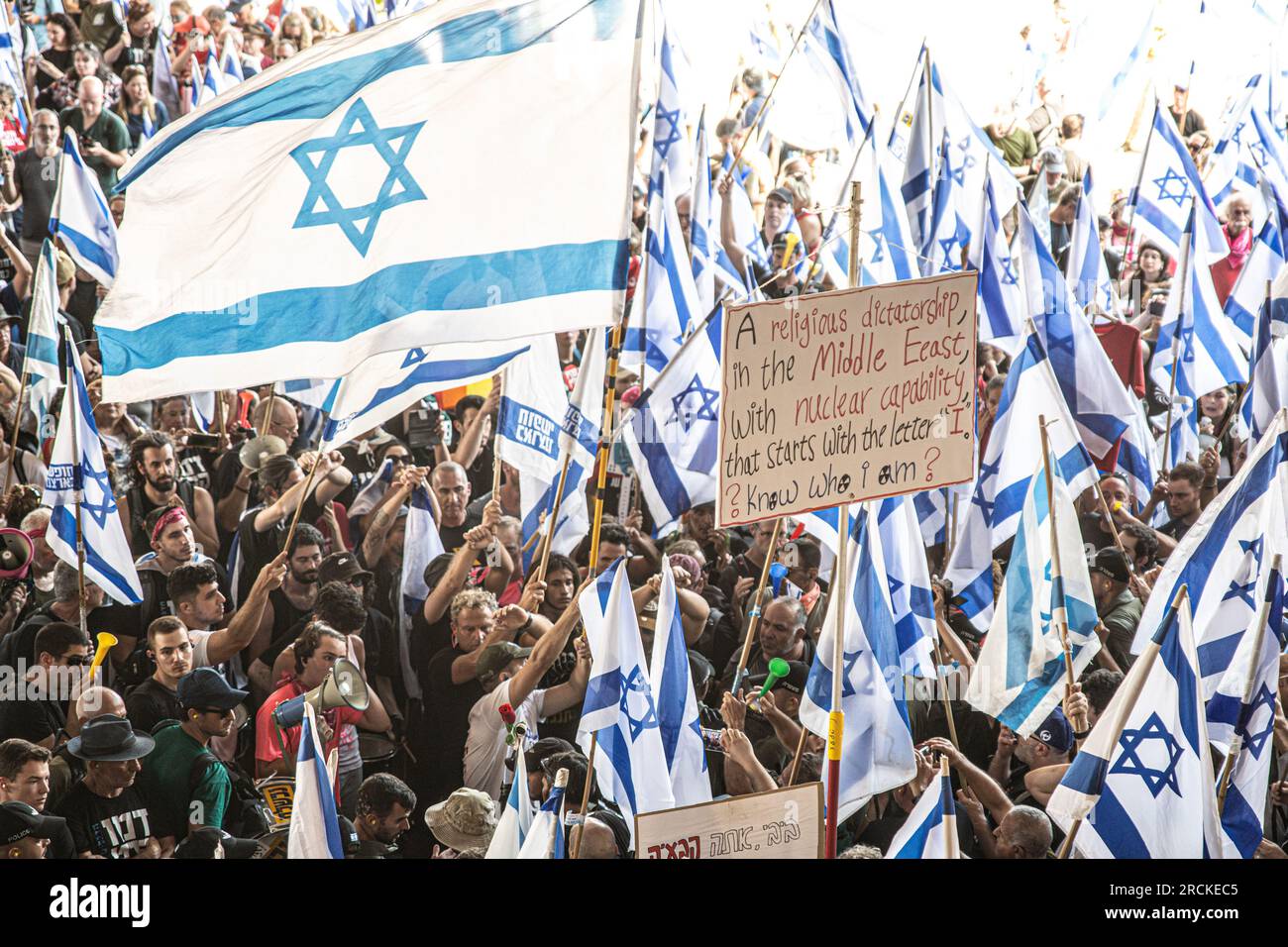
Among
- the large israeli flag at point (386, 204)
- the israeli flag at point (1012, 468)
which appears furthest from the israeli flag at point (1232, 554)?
the large israeli flag at point (386, 204)

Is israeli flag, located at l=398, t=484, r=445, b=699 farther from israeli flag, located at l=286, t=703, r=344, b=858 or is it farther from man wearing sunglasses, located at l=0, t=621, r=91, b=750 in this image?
israeli flag, located at l=286, t=703, r=344, b=858

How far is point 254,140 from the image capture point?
5.86m

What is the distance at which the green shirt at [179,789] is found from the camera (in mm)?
6410

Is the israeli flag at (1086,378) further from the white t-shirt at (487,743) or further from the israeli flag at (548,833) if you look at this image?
the israeli flag at (548,833)

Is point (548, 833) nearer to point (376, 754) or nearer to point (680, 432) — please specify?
point (376, 754)

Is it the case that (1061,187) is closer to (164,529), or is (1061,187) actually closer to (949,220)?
(949,220)

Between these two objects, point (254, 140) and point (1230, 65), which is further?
point (1230, 65)

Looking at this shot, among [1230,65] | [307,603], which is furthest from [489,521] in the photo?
[1230,65]

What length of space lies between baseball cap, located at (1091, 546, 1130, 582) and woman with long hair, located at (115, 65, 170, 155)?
819cm

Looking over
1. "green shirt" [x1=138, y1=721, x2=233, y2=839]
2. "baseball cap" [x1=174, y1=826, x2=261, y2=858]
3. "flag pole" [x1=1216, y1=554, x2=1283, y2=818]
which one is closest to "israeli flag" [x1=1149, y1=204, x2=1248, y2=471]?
"flag pole" [x1=1216, y1=554, x2=1283, y2=818]

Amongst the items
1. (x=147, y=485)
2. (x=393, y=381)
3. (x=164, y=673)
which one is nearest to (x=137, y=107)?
(x=147, y=485)

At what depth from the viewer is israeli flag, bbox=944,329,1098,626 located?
8.02 m

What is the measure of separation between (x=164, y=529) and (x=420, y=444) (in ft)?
7.92

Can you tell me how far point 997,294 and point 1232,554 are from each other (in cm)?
353
